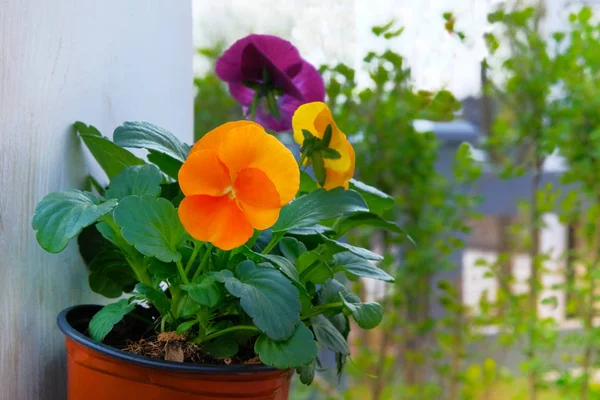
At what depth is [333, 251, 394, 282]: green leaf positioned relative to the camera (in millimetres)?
613

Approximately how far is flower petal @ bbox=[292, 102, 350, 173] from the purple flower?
135mm

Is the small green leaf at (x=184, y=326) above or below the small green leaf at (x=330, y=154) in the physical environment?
below

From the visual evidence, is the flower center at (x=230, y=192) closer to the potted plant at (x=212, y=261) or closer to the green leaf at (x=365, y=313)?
the potted plant at (x=212, y=261)

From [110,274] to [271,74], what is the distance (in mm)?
299

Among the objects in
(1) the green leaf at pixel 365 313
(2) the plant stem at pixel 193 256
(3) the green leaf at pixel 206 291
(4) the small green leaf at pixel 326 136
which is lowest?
(1) the green leaf at pixel 365 313

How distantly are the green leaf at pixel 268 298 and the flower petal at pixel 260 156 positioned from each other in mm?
68

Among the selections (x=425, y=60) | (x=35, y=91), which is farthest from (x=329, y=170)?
(x=425, y=60)

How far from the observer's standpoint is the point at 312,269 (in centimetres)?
62

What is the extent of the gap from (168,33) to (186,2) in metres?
0.11

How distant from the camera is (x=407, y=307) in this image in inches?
79.0

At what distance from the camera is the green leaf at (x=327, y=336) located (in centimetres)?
60

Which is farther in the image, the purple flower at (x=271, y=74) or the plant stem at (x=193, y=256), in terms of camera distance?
the purple flower at (x=271, y=74)

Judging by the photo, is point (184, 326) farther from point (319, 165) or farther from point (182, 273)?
point (319, 165)

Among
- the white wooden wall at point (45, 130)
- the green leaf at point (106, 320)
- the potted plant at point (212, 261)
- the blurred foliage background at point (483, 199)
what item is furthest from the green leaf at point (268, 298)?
the blurred foliage background at point (483, 199)
